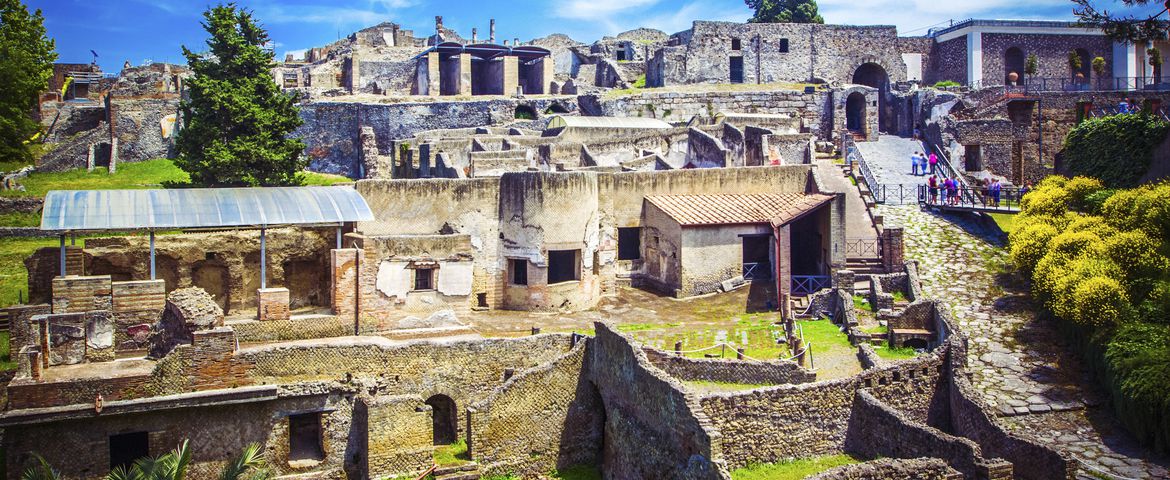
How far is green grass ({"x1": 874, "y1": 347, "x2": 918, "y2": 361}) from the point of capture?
75.4 ft

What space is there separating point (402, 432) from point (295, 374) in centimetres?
249

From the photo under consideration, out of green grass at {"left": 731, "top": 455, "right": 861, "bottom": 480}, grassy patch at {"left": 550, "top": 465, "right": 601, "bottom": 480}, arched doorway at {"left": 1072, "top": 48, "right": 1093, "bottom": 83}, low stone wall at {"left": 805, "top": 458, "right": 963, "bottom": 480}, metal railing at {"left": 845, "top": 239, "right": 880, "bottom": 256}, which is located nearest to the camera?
low stone wall at {"left": 805, "top": 458, "right": 963, "bottom": 480}

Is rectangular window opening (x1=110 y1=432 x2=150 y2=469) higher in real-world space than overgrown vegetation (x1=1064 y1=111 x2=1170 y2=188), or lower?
lower

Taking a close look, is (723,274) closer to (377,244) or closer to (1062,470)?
(377,244)

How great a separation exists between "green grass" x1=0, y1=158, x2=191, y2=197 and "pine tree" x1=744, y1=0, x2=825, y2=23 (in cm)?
3351

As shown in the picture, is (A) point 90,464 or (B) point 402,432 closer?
(A) point 90,464

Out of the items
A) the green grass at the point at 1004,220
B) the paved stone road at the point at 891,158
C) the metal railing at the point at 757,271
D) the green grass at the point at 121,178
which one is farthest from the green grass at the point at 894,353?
the green grass at the point at 121,178

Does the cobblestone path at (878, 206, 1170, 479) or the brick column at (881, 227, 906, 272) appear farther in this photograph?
the brick column at (881, 227, 906, 272)

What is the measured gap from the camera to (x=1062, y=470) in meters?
17.5

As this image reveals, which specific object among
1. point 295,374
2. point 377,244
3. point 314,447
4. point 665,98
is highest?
point 665,98

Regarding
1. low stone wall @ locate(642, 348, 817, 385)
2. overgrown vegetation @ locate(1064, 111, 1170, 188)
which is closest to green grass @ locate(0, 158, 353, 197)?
low stone wall @ locate(642, 348, 817, 385)

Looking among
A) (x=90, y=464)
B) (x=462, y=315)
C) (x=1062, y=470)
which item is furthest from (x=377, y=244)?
(x=1062, y=470)

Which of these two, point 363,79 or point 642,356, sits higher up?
point 363,79

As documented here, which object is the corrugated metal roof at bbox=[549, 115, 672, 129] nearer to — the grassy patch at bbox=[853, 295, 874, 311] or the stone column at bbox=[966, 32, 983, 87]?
the grassy patch at bbox=[853, 295, 874, 311]
